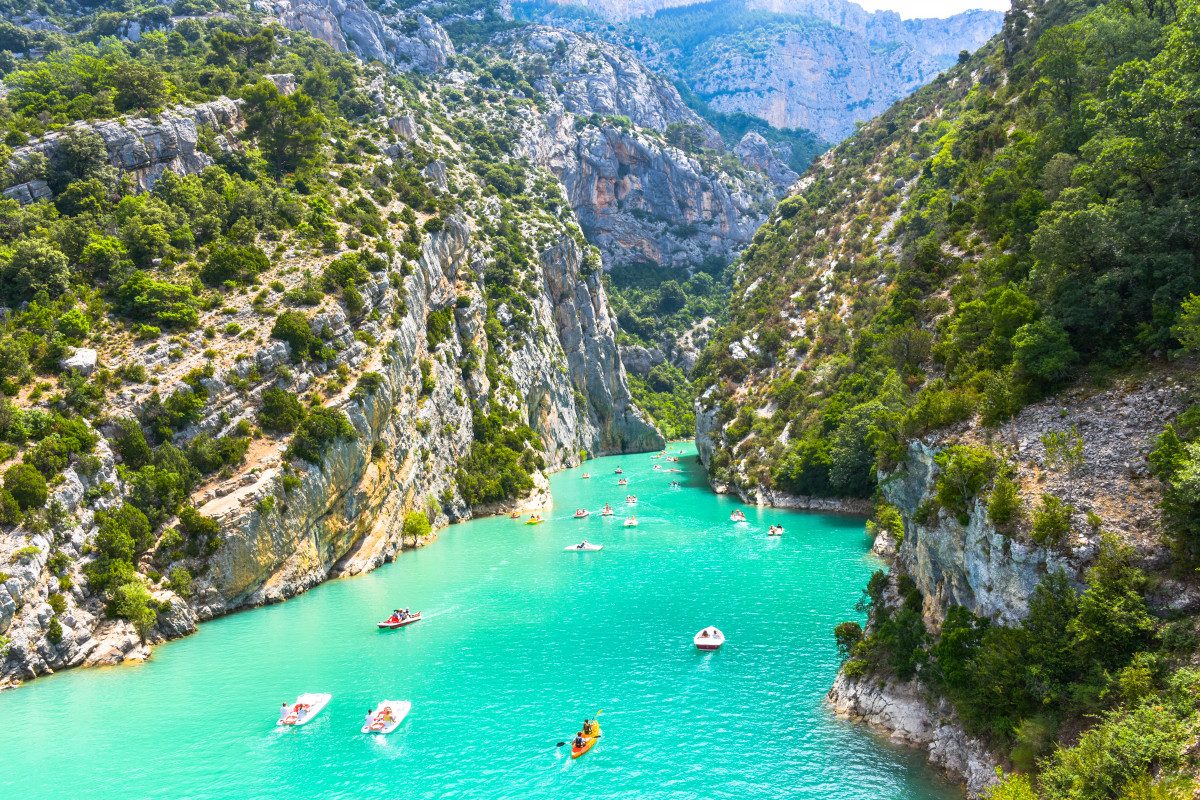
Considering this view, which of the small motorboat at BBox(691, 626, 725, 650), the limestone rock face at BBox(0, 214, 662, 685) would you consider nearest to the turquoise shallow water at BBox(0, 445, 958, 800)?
the small motorboat at BBox(691, 626, 725, 650)

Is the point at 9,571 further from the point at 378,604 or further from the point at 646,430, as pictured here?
the point at 646,430

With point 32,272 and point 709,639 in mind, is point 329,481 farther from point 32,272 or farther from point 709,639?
point 709,639

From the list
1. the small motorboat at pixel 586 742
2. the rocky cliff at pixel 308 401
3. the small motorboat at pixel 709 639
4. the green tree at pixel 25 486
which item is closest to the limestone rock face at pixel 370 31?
the rocky cliff at pixel 308 401

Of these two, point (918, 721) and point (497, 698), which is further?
point (497, 698)

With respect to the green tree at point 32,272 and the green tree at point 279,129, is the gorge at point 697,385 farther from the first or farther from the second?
the green tree at point 279,129

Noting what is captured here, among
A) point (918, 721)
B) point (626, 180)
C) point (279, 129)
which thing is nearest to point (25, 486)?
point (918, 721)

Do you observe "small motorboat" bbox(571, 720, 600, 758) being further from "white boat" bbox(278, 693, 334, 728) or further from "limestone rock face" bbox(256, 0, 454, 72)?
"limestone rock face" bbox(256, 0, 454, 72)

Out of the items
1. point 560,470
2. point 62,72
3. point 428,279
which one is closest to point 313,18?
point 62,72
